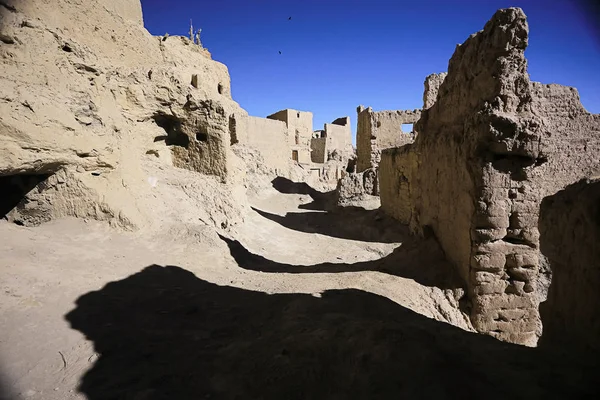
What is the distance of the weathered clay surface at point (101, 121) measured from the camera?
4.50 metres

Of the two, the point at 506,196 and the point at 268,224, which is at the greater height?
the point at 506,196

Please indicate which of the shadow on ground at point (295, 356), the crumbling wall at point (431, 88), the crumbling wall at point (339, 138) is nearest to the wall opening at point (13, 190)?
the shadow on ground at point (295, 356)

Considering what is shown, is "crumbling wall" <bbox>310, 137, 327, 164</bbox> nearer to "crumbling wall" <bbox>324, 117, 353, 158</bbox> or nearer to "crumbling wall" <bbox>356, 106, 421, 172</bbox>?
"crumbling wall" <bbox>324, 117, 353, 158</bbox>

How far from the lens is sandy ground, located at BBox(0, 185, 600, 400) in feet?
7.52

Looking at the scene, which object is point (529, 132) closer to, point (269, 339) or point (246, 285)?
point (269, 339)

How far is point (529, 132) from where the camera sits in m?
4.19

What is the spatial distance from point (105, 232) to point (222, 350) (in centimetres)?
338

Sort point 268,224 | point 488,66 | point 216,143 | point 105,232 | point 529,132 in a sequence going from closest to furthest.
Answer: point 529,132
point 488,66
point 105,232
point 216,143
point 268,224

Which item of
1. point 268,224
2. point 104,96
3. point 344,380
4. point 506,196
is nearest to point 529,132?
point 506,196

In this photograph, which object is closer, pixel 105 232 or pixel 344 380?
pixel 344 380

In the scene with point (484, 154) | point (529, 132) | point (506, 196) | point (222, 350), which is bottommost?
point (222, 350)

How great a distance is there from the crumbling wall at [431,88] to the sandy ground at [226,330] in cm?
881

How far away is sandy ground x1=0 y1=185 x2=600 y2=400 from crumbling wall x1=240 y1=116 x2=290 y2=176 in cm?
1417

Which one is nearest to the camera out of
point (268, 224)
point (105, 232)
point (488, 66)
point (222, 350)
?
point (222, 350)
